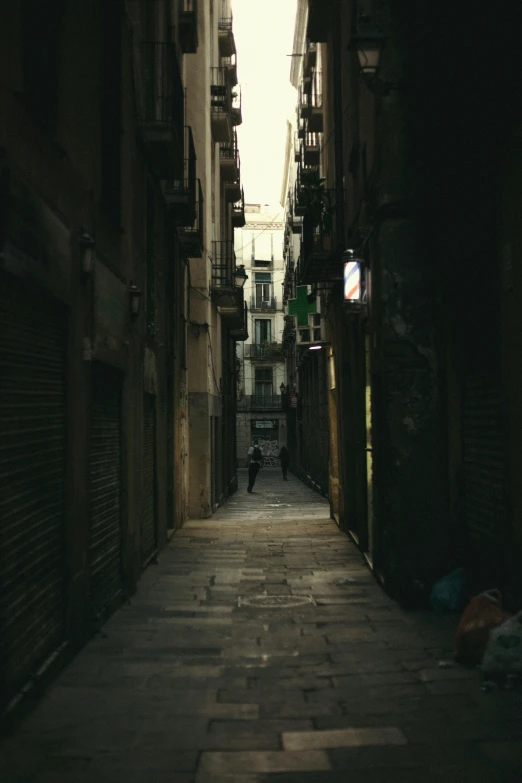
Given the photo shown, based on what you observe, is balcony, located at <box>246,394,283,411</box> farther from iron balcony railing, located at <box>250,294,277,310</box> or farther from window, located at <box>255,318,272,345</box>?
iron balcony railing, located at <box>250,294,277,310</box>

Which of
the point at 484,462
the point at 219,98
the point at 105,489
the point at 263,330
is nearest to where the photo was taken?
the point at 484,462

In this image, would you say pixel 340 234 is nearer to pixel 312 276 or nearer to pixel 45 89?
pixel 312 276

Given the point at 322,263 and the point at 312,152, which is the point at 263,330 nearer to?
the point at 312,152

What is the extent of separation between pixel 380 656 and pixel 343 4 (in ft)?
40.3

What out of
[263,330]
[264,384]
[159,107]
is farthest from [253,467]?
[263,330]

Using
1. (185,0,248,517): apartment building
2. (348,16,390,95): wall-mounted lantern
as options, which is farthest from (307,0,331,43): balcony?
(348,16,390,95): wall-mounted lantern

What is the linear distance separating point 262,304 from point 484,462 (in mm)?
51062

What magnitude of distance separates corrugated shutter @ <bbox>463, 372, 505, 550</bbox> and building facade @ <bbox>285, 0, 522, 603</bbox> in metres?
0.02

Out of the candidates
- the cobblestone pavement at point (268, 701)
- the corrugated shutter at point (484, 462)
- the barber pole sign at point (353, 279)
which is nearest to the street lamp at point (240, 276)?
the barber pole sign at point (353, 279)

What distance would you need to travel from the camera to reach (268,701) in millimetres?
5551

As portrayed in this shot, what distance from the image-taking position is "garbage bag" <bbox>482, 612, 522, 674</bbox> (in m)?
5.70

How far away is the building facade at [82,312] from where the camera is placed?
526cm

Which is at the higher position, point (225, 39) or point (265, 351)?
point (225, 39)

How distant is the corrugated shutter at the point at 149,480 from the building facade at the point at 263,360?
4216cm
